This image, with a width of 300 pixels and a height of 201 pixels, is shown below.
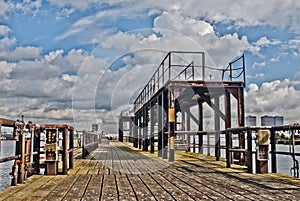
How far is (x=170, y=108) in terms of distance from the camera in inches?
550

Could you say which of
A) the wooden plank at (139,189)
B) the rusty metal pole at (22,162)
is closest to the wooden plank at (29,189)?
the rusty metal pole at (22,162)

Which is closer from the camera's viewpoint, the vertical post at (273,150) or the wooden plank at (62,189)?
the wooden plank at (62,189)

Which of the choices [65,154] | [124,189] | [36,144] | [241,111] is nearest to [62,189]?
[124,189]

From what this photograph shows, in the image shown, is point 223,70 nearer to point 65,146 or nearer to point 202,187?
point 65,146

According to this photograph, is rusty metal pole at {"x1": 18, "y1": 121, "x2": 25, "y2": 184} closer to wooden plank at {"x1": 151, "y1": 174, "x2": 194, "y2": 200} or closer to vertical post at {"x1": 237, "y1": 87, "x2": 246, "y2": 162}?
wooden plank at {"x1": 151, "y1": 174, "x2": 194, "y2": 200}

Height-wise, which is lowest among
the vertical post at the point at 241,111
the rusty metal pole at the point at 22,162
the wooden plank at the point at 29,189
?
the wooden plank at the point at 29,189

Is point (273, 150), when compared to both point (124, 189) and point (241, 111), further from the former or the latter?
Answer: point (241, 111)

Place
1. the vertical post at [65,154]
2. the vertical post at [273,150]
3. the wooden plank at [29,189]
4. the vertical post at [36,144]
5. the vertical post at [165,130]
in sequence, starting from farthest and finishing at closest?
the vertical post at [165,130]
the vertical post at [273,150]
the vertical post at [65,154]
the vertical post at [36,144]
the wooden plank at [29,189]

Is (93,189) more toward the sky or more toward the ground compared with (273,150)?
more toward the ground

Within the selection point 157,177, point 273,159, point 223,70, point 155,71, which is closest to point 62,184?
point 157,177

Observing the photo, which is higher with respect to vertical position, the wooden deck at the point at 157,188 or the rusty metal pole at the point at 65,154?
the rusty metal pole at the point at 65,154

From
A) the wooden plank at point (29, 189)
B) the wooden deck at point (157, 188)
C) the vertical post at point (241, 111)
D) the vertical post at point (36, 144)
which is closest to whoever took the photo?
the wooden plank at point (29, 189)

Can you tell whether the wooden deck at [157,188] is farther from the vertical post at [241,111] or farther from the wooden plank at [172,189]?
the vertical post at [241,111]

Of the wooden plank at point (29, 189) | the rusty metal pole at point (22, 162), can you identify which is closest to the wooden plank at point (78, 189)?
the wooden plank at point (29, 189)
